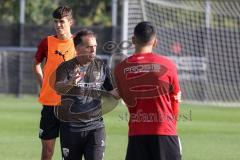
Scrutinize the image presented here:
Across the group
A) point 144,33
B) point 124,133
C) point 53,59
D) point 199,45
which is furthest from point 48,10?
point 144,33

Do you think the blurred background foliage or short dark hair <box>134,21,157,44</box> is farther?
the blurred background foliage

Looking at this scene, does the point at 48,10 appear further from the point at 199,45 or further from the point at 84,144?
the point at 84,144

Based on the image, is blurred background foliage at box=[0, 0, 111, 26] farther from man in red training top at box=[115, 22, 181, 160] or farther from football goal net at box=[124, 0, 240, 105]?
man in red training top at box=[115, 22, 181, 160]

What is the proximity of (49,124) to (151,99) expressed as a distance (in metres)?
2.85

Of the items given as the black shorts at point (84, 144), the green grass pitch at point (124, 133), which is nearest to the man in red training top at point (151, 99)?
the black shorts at point (84, 144)

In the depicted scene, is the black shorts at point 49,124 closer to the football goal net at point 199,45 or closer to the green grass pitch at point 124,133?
the green grass pitch at point 124,133

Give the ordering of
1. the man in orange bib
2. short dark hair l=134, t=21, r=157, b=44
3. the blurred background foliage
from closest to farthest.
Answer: short dark hair l=134, t=21, r=157, b=44, the man in orange bib, the blurred background foliage

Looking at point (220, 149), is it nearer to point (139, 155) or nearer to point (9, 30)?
point (139, 155)

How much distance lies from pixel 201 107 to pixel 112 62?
10.1 feet

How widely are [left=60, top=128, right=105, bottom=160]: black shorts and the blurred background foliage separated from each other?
25779mm

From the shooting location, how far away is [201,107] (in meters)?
22.4

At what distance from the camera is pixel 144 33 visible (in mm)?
6766

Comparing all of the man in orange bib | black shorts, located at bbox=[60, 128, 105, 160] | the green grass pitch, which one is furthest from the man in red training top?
the green grass pitch

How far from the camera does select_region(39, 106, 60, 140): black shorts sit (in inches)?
369
